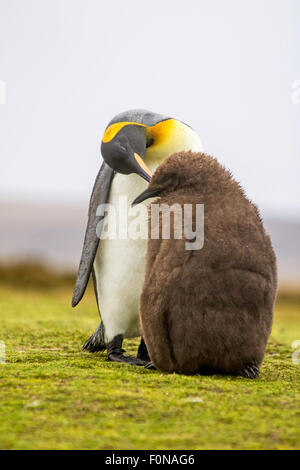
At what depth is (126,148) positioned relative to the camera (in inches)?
138

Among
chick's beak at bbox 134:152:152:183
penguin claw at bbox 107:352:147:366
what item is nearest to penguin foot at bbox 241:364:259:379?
penguin claw at bbox 107:352:147:366

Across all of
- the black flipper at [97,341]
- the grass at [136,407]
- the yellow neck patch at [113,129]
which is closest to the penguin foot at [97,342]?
the black flipper at [97,341]

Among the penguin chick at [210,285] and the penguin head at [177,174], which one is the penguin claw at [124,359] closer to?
the penguin chick at [210,285]

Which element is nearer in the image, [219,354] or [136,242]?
[219,354]

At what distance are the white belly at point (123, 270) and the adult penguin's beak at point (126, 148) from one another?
0.15m

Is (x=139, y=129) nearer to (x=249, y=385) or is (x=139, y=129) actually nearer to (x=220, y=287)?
(x=220, y=287)

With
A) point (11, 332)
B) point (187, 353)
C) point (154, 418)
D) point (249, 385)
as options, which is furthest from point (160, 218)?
point (11, 332)

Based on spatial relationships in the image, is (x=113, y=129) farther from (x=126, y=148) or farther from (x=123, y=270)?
(x=123, y=270)

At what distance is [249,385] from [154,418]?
69 cm

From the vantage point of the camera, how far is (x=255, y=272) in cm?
291

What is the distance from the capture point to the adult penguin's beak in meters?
3.50

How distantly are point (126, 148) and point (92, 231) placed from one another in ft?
1.99

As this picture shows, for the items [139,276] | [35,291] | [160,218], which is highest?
[160,218]

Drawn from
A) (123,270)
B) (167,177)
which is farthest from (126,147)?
(123,270)
